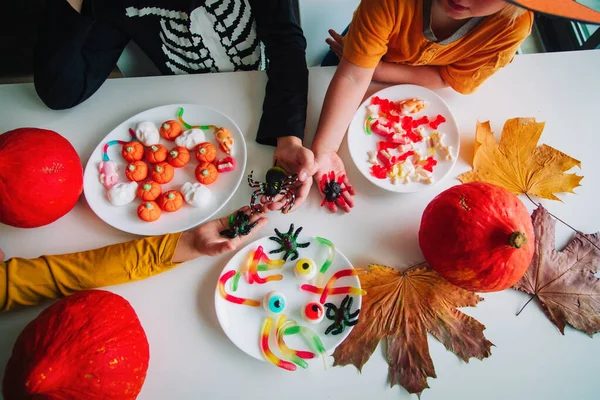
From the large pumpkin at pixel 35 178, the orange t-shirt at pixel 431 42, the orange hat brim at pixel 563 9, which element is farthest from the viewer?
the orange t-shirt at pixel 431 42

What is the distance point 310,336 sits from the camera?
2.04 ft

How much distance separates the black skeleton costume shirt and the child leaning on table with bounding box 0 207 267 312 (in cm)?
25

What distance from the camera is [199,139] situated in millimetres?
743

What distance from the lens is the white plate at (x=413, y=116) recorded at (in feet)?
2.35

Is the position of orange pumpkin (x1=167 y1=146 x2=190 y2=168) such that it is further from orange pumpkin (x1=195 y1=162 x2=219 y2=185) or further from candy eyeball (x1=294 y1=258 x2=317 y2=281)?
candy eyeball (x1=294 y1=258 x2=317 y2=281)

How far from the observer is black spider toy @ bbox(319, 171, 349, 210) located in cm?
70

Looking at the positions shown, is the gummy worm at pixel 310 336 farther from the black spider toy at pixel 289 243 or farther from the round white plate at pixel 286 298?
the black spider toy at pixel 289 243

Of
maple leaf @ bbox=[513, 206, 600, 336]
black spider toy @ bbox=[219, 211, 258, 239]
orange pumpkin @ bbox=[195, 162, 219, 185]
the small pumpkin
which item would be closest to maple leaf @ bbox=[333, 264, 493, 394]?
maple leaf @ bbox=[513, 206, 600, 336]

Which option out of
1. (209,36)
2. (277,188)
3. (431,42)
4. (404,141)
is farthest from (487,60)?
(209,36)

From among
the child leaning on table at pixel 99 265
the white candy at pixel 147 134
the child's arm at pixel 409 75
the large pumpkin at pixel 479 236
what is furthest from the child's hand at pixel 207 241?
the child's arm at pixel 409 75

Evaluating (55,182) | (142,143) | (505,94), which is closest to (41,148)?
(55,182)

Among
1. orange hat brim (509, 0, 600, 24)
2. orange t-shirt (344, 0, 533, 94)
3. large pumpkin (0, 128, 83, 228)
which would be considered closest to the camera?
orange hat brim (509, 0, 600, 24)

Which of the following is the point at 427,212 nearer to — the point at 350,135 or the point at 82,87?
the point at 350,135

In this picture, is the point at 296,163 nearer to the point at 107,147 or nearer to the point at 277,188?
the point at 277,188
